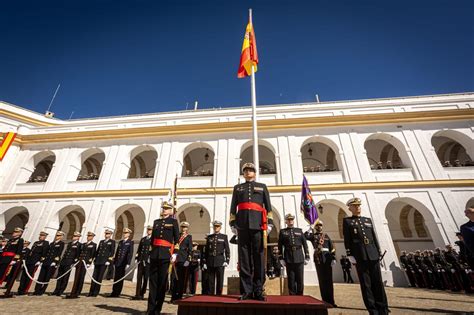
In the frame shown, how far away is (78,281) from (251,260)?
645cm

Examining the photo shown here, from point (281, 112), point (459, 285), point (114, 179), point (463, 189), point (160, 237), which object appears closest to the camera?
point (160, 237)

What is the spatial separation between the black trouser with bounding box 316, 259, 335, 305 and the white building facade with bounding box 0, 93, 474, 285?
4.75 m

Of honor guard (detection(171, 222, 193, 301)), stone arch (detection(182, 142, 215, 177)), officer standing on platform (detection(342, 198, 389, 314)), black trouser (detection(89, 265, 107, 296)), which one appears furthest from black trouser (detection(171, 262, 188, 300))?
stone arch (detection(182, 142, 215, 177))

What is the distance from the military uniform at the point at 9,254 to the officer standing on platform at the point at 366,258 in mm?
10049

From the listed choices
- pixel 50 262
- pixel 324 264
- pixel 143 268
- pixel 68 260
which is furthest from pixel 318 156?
pixel 50 262

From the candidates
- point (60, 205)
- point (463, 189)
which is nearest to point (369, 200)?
point (463, 189)

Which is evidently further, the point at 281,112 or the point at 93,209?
the point at 281,112

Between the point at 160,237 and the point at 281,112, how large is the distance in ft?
40.0

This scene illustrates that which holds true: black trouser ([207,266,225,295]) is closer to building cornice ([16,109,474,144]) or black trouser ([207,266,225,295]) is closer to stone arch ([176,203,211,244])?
stone arch ([176,203,211,244])

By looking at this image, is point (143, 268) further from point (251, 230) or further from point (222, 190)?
point (222, 190)

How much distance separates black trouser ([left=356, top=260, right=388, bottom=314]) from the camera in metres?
4.01

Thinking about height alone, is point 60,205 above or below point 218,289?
Answer: above

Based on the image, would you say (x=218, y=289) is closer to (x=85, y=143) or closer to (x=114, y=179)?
(x=114, y=179)

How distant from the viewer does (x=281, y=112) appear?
15.1 meters
